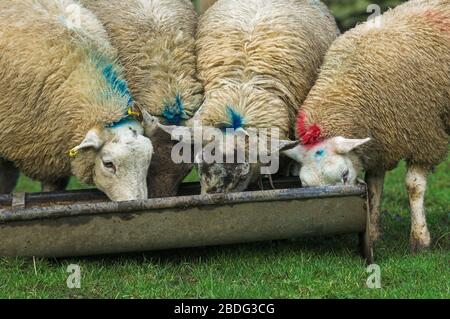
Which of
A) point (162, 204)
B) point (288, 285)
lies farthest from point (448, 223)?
point (162, 204)

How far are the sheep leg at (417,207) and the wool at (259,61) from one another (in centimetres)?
99

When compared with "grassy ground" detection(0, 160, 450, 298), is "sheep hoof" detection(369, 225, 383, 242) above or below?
above

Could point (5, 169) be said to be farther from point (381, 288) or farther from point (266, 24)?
point (381, 288)

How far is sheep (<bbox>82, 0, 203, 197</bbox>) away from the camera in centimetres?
661

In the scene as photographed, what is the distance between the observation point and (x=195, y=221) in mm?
5945

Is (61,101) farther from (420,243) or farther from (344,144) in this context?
(420,243)

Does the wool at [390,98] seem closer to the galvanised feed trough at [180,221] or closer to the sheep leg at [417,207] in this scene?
the sheep leg at [417,207]

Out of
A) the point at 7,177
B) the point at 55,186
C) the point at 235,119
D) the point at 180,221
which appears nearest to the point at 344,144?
the point at 235,119

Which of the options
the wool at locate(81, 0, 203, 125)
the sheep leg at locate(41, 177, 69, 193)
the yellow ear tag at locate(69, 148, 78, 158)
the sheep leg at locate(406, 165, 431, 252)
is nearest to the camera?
the yellow ear tag at locate(69, 148, 78, 158)

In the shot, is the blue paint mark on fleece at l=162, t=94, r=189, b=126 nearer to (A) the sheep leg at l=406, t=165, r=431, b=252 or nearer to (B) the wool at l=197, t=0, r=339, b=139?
(B) the wool at l=197, t=0, r=339, b=139

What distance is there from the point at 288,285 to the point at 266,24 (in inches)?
92.0

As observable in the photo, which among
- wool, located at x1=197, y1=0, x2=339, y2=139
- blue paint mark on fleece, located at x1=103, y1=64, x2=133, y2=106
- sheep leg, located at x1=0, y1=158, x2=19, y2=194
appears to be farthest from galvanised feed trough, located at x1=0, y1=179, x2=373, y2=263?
sheep leg, located at x1=0, y1=158, x2=19, y2=194

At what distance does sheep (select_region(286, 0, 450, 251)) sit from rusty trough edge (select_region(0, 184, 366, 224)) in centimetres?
35

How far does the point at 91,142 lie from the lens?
6340 millimetres
